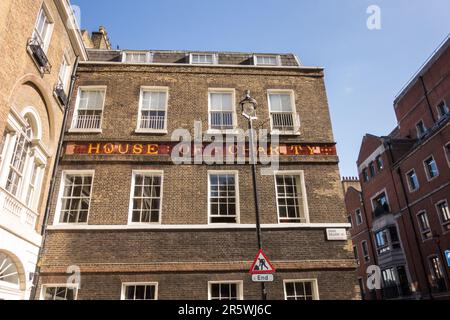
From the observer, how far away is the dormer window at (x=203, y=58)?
1653 cm

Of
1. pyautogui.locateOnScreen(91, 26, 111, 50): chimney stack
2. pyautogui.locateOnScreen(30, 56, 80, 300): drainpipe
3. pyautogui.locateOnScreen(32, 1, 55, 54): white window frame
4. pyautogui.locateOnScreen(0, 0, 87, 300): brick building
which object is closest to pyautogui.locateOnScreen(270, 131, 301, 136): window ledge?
pyautogui.locateOnScreen(30, 56, 80, 300): drainpipe

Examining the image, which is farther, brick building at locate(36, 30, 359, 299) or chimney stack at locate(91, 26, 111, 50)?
chimney stack at locate(91, 26, 111, 50)

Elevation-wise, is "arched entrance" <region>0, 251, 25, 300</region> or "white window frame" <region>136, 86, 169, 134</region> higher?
"white window frame" <region>136, 86, 169, 134</region>

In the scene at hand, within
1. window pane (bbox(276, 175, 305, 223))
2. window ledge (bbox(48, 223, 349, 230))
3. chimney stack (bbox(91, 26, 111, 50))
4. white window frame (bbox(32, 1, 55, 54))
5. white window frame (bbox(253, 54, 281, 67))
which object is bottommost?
window ledge (bbox(48, 223, 349, 230))

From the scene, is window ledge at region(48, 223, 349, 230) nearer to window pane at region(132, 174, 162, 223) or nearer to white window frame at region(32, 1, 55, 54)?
window pane at region(132, 174, 162, 223)

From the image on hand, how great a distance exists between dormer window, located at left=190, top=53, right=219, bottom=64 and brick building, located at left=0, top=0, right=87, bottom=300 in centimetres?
568

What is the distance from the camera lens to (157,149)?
538 inches

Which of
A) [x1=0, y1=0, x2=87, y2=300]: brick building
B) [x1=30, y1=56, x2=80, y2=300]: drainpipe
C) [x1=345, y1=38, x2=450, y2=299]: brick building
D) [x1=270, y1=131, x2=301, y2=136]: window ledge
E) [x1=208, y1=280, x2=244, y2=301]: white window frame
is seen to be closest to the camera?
[x1=0, y1=0, x2=87, y2=300]: brick building

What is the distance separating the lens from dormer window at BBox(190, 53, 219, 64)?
54.2 ft

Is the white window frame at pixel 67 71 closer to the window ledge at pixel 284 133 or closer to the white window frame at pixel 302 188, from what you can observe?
the window ledge at pixel 284 133

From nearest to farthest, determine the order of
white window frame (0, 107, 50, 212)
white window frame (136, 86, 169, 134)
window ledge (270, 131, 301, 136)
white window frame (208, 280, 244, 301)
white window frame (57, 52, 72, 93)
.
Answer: white window frame (0, 107, 50, 212)
white window frame (208, 280, 244, 301)
white window frame (57, 52, 72, 93)
white window frame (136, 86, 169, 134)
window ledge (270, 131, 301, 136)

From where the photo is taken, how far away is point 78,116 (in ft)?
47.3

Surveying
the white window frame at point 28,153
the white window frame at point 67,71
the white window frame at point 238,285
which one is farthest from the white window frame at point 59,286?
the white window frame at point 67,71
